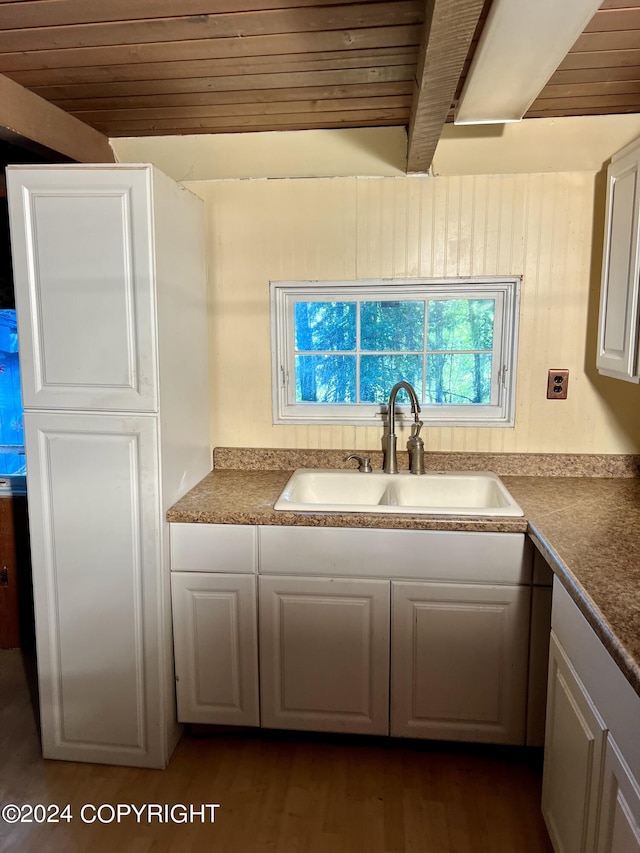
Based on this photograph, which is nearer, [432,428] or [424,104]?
[424,104]

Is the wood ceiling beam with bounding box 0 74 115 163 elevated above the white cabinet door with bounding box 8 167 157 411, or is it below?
above

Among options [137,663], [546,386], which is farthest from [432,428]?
[137,663]

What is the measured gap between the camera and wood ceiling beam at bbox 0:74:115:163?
5.50 feet

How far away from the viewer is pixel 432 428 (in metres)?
2.29

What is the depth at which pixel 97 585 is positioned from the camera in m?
1.83

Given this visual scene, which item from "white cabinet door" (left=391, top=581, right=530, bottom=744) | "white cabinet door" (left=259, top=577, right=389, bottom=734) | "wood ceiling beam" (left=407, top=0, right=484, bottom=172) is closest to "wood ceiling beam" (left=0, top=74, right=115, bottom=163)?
"wood ceiling beam" (left=407, top=0, right=484, bottom=172)

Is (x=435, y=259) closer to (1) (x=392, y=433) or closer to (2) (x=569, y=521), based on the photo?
(1) (x=392, y=433)

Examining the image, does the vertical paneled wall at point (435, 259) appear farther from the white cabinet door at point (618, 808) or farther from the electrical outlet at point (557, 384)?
the white cabinet door at point (618, 808)

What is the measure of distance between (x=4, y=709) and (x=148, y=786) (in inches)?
28.9

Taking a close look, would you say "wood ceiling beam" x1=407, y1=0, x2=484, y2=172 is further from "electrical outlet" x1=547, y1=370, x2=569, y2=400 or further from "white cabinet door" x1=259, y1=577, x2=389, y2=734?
"white cabinet door" x1=259, y1=577, x2=389, y2=734

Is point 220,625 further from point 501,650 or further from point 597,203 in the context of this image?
point 597,203

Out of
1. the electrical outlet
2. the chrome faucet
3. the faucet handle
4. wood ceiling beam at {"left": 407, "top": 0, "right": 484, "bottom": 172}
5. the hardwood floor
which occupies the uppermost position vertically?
wood ceiling beam at {"left": 407, "top": 0, "right": 484, "bottom": 172}

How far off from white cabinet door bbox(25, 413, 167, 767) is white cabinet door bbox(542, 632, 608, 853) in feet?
3.77

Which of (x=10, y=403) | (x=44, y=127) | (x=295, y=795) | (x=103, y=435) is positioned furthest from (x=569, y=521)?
(x=10, y=403)
